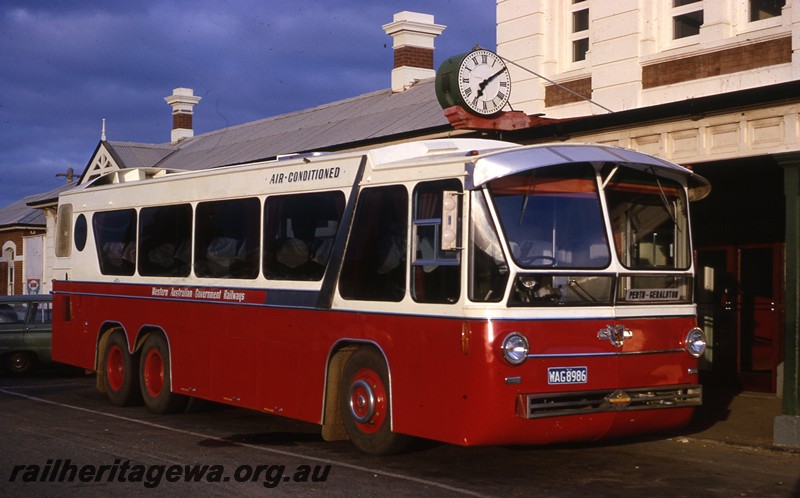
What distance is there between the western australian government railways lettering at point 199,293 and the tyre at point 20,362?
7.52 m

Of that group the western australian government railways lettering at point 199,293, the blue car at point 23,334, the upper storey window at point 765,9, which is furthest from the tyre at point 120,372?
the upper storey window at point 765,9

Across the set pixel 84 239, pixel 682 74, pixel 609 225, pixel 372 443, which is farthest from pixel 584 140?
pixel 84 239

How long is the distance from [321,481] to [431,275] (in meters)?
2.07

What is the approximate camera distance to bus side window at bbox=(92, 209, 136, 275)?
15633 mm

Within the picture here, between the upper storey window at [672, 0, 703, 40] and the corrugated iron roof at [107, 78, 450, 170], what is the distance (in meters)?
4.48

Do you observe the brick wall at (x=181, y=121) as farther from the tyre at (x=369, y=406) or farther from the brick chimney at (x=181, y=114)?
the tyre at (x=369, y=406)

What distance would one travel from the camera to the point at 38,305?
21625 mm

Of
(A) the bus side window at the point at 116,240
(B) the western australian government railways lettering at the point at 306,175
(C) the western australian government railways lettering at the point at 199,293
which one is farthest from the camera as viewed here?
(A) the bus side window at the point at 116,240

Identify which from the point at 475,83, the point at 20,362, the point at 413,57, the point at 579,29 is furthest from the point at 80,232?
the point at 413,57

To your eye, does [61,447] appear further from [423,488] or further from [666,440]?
[666,440]

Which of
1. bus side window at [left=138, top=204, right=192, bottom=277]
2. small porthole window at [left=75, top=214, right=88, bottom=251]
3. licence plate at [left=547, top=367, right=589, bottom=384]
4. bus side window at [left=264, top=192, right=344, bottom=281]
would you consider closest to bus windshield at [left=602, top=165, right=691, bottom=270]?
licence plate at [left=547, top=367, right=589, bottom=384]

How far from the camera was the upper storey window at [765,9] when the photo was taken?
48.7 feet

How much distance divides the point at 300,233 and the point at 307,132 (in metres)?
19.1

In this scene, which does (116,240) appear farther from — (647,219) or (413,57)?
(413,57)
